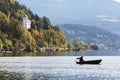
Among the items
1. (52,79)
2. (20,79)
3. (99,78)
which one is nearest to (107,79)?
(99,78)

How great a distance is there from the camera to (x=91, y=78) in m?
80.2

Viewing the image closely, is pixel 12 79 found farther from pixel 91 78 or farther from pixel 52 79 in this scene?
pixel 91 78

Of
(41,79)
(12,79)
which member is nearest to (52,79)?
(41,79)

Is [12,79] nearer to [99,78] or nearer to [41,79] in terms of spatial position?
[41,79]

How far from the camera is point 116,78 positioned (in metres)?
80.2

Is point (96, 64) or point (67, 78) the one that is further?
point (96, 64)

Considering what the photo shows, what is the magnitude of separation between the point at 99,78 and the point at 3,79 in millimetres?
16275

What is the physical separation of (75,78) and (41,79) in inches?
246

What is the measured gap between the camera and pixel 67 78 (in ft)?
260

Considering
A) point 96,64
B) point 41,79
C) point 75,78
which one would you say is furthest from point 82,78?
point 96,64

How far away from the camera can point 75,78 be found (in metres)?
79.9

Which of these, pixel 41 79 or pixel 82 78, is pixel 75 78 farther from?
pixel 41 79

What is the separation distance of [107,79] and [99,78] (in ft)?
6.92

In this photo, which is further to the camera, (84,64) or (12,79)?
(84,64)
